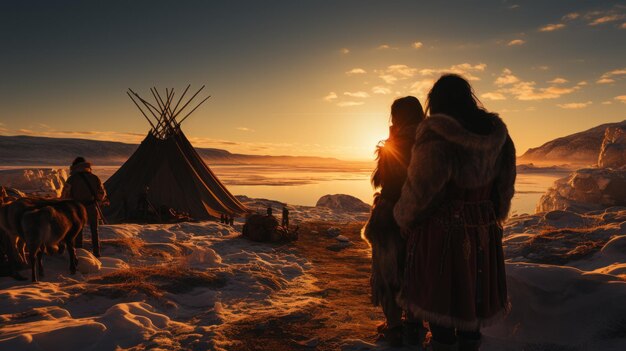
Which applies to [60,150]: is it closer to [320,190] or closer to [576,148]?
[320,190]

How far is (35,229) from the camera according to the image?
14.2 feet

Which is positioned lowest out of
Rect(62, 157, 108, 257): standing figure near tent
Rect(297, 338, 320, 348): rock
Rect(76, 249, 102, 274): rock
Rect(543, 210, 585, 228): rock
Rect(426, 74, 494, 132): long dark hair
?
Rect(297, 338, 320, 348): rock

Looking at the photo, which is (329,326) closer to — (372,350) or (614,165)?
(372,350)

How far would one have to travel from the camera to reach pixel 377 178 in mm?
3027

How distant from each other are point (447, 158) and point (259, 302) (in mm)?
3143

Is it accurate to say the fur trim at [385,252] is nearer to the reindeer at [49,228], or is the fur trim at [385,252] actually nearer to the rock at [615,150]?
the reindeer at [49,228]

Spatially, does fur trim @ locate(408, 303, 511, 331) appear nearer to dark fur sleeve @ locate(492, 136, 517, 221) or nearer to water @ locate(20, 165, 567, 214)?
dark fur sleeve @ locate(492, 136, 517, 221)

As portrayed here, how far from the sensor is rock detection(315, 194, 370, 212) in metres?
19.0

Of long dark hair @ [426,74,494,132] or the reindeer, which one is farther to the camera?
the reindeer

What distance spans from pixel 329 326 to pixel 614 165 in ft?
45.4

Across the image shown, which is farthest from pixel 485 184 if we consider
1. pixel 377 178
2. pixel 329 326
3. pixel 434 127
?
pixel 329 326

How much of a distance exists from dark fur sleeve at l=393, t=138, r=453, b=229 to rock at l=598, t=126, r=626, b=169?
14.2m

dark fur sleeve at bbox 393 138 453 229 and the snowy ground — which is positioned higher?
dark fur sleeve at bbox 393 138 453 229

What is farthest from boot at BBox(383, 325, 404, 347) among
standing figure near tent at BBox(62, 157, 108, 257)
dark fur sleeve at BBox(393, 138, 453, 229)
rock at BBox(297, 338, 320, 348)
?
standing figure near tent at BBox(62, 157, 108, 257)
